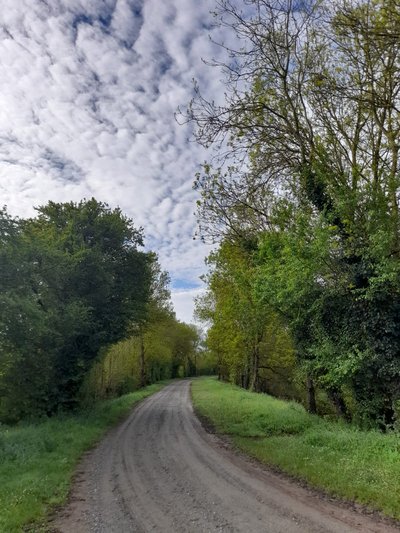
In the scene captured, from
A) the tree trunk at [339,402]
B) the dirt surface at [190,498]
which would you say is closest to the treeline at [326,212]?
the tree trunk at [339,402]

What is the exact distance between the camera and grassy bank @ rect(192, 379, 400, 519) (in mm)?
8164

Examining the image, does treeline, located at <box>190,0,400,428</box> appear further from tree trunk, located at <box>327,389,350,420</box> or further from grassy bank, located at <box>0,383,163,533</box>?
grassy bank, located at <box>0,383,163,533</box>

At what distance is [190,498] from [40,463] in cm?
539

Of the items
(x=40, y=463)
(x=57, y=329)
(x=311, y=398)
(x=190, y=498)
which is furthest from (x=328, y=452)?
(x=57, y=329)

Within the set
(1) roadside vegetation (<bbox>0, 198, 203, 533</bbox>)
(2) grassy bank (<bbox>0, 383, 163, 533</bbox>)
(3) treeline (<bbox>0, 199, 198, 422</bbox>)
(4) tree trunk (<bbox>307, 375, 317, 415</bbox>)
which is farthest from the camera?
(4) tree trunk (<bbox>307, 375, 317, 415</bbox>)

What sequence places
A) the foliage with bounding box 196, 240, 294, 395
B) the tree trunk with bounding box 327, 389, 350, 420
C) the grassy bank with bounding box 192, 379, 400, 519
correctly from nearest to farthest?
the grassy bank with bounding box 192, 379, 400, 519 < the tree trunk with bounding box 327, 389, 350, 420 < the foliage with bounding box 196, 240, 294, 395

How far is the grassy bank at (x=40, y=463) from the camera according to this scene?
25.3 feet

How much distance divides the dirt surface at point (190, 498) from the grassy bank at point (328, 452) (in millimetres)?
577

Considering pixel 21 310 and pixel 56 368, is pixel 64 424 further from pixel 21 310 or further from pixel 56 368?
pixel 21 310

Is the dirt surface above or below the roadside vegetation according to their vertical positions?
below

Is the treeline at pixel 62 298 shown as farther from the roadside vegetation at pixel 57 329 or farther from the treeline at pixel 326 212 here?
the treeline at pixel 326 212

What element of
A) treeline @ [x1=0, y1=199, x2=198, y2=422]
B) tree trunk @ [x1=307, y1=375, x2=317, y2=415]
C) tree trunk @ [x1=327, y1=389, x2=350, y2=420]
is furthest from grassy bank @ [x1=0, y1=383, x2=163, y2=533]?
tree trunk @ [x1=307, y1=375, x2=317, y2=415]

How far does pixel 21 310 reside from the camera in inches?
610

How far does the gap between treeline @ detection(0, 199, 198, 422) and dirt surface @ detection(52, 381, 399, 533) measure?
7421mm
